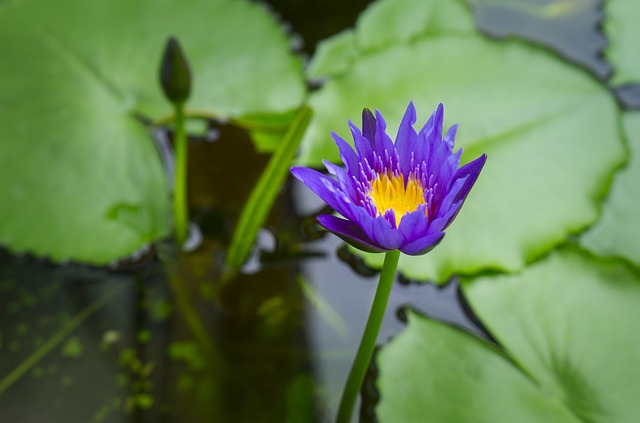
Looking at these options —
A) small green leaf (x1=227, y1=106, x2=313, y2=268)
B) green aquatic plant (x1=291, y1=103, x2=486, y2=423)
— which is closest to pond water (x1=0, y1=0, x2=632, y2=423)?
small green leaf (x1=227, y1=106, x2=313, y2=268)

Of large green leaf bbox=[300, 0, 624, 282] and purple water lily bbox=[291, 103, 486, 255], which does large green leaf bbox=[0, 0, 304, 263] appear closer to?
large green leaf bbox=[300, 0, 624, 282]

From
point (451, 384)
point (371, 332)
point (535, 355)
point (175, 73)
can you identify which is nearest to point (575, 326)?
point (535, 355)

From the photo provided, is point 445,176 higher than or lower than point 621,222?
higher

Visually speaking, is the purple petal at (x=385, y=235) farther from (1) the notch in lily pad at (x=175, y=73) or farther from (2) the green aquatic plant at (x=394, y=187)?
(1) the notch in lily pad at (x=175, y=73)

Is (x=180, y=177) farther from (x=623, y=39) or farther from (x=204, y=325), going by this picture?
(x=623, y=39)

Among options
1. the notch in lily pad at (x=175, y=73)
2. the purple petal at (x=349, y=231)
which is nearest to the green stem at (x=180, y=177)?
the notch in lily pad at (x=175, y=73)
